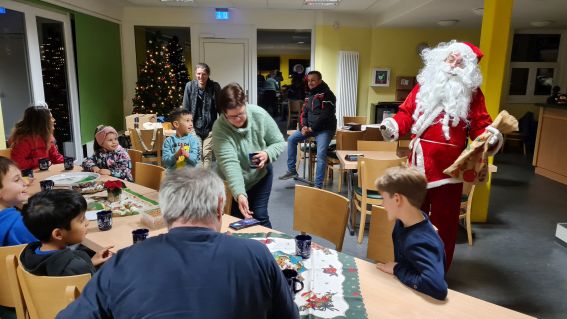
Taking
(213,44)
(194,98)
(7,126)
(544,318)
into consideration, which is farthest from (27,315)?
(213,44)

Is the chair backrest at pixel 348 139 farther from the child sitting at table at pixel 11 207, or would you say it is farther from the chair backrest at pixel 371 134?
the child sitting at table at pixel 11 207

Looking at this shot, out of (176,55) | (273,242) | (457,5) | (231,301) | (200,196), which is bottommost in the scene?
(273,242)

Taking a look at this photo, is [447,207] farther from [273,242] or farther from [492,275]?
[273,242]

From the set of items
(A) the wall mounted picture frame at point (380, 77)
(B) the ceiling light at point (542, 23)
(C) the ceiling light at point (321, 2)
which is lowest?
(A) the wall mounted picture frame at point (380, 77)

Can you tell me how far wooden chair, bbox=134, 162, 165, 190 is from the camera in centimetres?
301

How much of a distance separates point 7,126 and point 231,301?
5759 millimetres

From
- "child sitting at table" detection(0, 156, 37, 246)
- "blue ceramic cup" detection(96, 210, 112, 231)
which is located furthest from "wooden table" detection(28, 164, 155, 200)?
"blue ceramic cup" detection(96, 210, 112, 231)

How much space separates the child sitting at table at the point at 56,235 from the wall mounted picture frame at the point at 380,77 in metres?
7.68

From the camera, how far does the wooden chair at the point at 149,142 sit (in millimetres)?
5254

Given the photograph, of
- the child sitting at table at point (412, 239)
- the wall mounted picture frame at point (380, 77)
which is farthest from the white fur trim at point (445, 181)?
the wall mounted picture frame at point (380, 77)

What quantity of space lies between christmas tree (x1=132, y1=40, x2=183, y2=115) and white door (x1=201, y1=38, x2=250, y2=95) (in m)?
0.91

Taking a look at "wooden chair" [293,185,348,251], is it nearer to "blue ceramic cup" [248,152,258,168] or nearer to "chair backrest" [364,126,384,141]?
"blue ceramic cup" [248,152,258,168]

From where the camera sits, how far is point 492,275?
10.2 ft

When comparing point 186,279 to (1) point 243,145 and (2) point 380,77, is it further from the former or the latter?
(2) point 380,77
